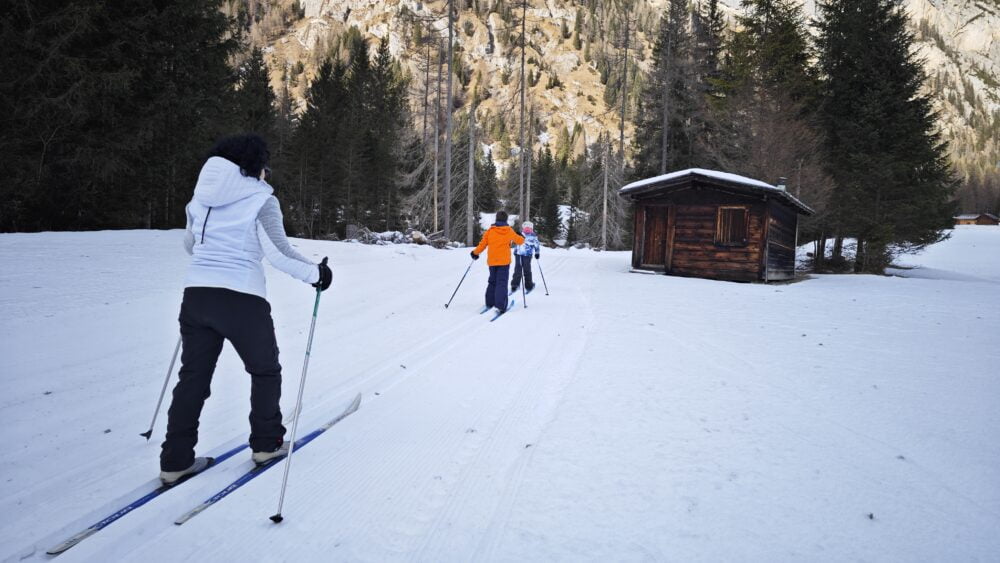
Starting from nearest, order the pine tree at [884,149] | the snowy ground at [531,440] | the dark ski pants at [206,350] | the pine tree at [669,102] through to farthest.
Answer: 1. the snowy ground at [531,440]
2. the dark ski pants at [206,350]
3. the pine tree at [884,149]
4. the pine tree at [669,102]

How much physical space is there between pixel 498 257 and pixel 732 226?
35.7ft

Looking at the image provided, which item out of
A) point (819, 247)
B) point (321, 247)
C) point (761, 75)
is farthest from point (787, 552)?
point (761, 75)

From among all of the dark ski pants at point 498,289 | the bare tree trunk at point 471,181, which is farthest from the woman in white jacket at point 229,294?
the bare tree trunk at point 471,181

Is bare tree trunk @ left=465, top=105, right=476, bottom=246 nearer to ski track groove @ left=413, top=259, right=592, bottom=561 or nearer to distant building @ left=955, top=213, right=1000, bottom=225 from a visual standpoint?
ski track groove @ left=413, top=259, right=592, bottom=561

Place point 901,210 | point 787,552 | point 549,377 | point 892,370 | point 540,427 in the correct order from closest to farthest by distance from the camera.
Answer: point 787,552 → point 540,427 → point 549,377 → point 892,370 → point 901,210

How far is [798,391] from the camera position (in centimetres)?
400

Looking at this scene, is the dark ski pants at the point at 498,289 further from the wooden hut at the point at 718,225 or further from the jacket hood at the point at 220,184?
the wooden hut at the point at 718,225

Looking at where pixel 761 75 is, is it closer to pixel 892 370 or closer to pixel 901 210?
pixel 901 210

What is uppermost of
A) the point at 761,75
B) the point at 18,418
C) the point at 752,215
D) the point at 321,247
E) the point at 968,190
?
the point at 968,190

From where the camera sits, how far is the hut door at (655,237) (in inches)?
699

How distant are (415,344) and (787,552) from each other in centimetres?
430

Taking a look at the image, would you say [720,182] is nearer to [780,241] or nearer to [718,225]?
[718,225]

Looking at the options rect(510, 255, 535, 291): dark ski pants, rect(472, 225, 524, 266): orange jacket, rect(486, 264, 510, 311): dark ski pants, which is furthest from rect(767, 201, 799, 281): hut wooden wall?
rect(486, 264, 510, 311): dark ski pants

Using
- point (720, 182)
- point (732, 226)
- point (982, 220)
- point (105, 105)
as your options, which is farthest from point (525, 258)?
point (982, 220)
